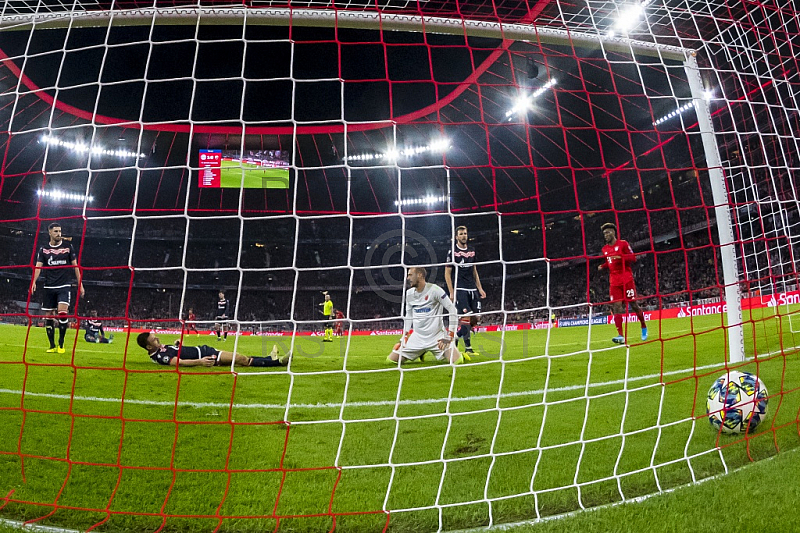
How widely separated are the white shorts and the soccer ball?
3320mm

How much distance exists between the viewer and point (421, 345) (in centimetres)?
616

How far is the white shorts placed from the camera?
20.2 feet

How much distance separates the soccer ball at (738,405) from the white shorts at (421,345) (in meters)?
3.32

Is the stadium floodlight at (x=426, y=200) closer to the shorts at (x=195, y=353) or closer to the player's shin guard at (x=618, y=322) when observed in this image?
the player's shin guard at (x=618, y=322)

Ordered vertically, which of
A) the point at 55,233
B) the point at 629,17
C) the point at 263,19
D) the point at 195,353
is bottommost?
the point at 195,353

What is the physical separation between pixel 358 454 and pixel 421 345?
316cm

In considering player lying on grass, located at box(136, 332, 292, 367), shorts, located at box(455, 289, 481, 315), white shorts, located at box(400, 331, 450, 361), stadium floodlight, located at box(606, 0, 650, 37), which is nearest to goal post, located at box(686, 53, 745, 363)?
stadium floodlight, located at box(606, 0, 650, 37)

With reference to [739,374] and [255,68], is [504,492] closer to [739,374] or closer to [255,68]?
[739,374]

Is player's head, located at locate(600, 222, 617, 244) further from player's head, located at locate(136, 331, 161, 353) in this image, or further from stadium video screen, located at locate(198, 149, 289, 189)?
stadium video screen, located at locate(198, 149, 289, 189)

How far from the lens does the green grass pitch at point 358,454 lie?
230cm

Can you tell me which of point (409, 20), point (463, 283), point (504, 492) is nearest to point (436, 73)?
point (463, 283)

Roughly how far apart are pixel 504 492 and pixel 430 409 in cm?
179

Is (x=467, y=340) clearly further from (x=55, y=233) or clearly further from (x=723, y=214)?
(x=55, y=233)

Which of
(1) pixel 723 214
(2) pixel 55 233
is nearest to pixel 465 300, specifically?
(1) pixel 723 214
